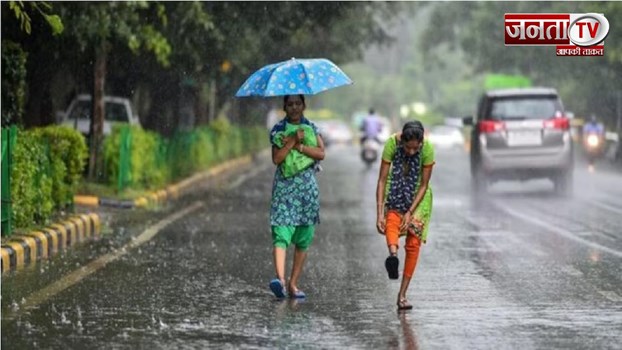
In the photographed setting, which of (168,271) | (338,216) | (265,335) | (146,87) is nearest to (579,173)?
(146,87)

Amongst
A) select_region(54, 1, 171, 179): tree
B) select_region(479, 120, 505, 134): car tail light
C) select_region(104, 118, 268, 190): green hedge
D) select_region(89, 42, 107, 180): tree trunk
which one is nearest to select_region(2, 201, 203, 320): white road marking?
select_region(54, 1, 171, 179): tree

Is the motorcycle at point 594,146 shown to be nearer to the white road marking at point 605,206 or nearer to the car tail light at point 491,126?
the car tail light at point 491,126

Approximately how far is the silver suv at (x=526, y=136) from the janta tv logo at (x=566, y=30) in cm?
179

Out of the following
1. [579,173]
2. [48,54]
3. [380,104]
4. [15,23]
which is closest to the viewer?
[15,23]

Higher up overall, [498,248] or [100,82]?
[100,82]

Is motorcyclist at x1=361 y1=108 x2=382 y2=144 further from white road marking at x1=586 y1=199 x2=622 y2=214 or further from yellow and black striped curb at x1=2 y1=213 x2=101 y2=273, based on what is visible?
yellow and black striped curb at x1=2 y1=213 x2=101 y2=273

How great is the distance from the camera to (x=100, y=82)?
84.3 feet

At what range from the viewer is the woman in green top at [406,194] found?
35.7 ft

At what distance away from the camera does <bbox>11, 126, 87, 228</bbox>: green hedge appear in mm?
16078

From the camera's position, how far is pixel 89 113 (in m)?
32.5

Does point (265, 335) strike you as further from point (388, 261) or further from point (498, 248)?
point (498, 248)

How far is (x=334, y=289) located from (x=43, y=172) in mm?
6539

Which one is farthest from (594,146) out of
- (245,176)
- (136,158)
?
(136,158)

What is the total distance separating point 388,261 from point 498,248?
5.36 m
